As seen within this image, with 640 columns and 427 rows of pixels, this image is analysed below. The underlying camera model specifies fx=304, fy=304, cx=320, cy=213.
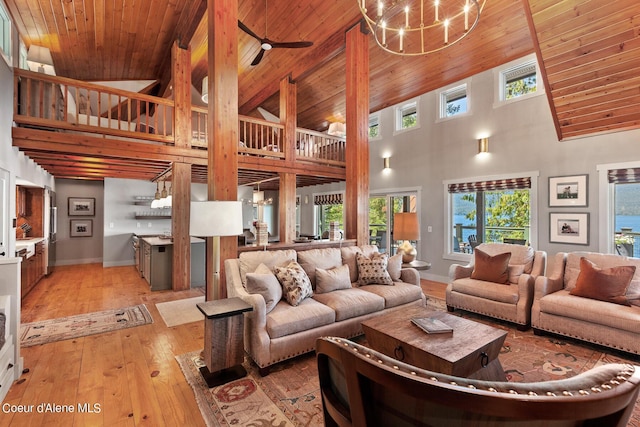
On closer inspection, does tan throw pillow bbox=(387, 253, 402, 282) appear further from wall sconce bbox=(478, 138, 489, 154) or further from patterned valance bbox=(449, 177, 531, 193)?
wall sconce bbox=(478, 138, 489, 154)

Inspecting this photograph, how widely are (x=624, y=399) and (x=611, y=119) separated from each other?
499 centimetres

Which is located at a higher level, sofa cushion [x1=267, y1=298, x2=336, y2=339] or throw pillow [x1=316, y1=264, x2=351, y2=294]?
throw pillow [x1=316, y1=264, x2=351, y2=294]

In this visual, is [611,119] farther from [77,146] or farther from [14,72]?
[14,72]

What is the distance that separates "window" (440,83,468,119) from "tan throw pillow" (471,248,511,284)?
3218 mm

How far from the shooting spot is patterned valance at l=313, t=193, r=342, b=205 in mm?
9172

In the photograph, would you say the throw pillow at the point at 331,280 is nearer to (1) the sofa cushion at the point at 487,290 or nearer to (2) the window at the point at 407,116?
(1) the sofa cushion at the point at 487,290

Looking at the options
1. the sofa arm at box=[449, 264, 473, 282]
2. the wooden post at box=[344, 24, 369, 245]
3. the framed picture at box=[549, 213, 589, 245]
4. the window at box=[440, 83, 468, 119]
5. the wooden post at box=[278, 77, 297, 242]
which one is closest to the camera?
the sofa arm at box=[449, 264, 473, 282]

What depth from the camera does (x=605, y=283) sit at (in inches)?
125

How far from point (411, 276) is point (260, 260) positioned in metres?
2.06

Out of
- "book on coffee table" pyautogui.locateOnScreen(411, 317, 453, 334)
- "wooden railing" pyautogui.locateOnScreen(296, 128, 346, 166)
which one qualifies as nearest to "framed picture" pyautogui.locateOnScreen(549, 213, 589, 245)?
"book on coffee table" pyautogui.locateOnScreen(411, 317, 453, 334)

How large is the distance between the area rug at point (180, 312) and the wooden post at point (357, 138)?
2.56 m

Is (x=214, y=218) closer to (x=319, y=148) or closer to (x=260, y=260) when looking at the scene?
(x=260, y=260)

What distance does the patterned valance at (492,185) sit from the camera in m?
Answer: 5.16

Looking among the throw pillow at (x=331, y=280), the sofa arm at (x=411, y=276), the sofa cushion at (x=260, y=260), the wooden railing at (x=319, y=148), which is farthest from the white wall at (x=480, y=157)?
the sofa cushion at (x=260, y=260)
